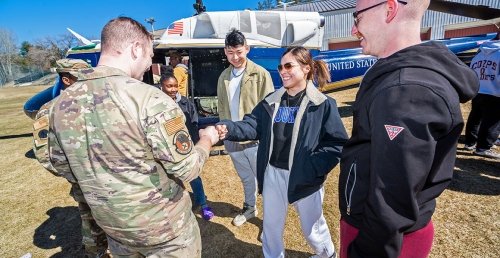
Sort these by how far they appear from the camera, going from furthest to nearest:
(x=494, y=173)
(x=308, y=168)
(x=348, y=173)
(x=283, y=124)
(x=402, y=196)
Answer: (x=494, y=173) → (x=283, y=124) → (x=308, y=168) → (x=348, y=173) → (x=402, y=196)

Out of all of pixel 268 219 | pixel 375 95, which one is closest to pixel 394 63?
pixel 375 95

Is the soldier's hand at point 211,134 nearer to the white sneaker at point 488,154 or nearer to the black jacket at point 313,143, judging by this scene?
the black jacket at point 313,143

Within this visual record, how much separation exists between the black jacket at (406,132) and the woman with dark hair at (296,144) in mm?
1059

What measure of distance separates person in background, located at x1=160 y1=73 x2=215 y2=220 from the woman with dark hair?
4.23 feet

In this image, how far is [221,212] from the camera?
408 cm

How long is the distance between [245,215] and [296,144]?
71.9 inches

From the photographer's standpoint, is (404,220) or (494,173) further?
(494,173)

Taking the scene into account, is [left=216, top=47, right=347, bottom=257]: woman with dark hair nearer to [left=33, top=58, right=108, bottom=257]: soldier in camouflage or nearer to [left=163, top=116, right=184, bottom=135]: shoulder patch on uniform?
[left=163, top=116, right=184, bottom=135]: shoulder patch on uniform

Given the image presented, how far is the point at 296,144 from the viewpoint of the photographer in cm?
236

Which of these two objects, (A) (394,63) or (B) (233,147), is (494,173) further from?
(A) (394,63)

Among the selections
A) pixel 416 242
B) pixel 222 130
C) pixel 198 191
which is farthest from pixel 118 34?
pixel 198 191

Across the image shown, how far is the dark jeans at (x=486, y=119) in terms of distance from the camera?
4625 mm

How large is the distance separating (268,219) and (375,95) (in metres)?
1.71

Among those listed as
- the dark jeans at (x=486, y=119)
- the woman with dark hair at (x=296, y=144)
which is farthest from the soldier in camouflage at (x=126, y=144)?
the dark jeans at (x=486, y=119)
